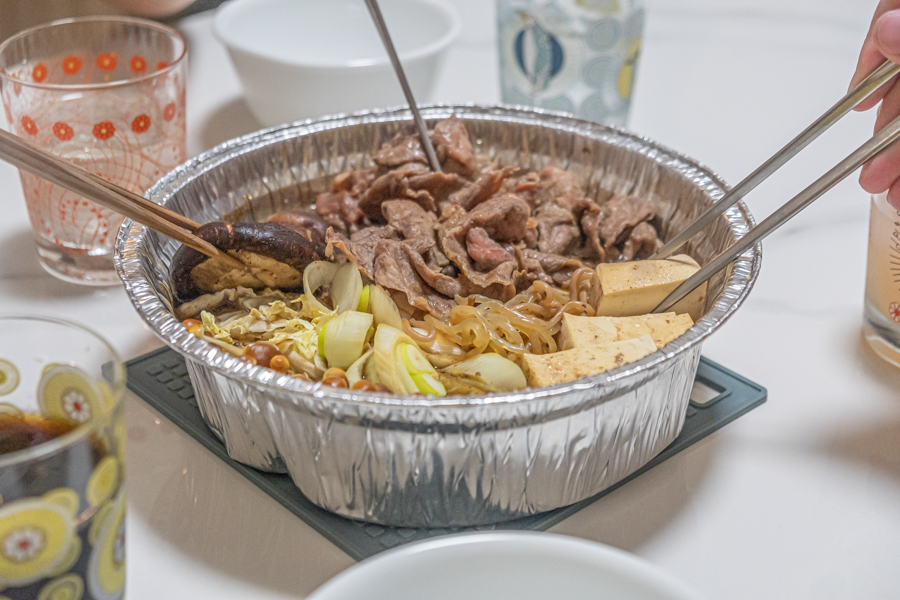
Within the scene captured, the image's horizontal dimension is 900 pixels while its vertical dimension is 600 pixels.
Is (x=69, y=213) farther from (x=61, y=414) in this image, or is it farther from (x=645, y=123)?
(x=645, y=123)

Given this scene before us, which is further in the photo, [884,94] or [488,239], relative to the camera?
[488,239]

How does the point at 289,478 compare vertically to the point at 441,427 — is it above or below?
below

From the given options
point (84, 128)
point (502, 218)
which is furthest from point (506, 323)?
point (84, 128)

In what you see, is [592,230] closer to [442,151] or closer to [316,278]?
[442,151]

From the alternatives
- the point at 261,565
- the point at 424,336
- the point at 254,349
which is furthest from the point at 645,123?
the point at 261,565

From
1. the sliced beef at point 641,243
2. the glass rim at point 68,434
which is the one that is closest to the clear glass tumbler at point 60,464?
the glass rim at point 68,434

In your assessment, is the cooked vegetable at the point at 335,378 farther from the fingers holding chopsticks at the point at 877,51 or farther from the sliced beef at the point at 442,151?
the fingers holding chopsticks at the point at 877,51

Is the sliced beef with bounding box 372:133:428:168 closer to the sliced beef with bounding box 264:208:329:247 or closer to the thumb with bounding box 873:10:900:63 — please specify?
the sliced beef with bounding box 264:208:329:247
